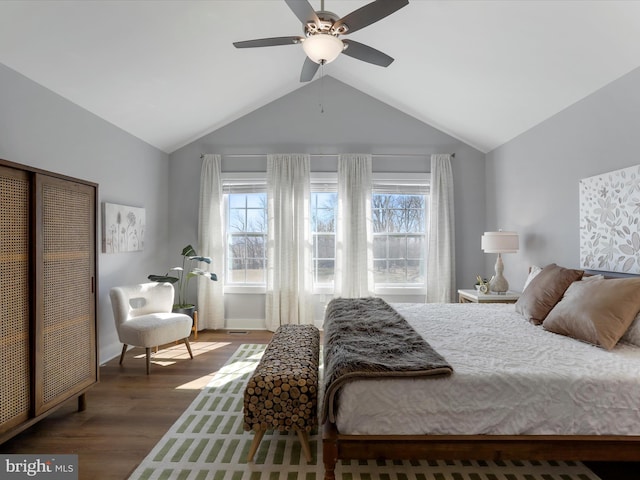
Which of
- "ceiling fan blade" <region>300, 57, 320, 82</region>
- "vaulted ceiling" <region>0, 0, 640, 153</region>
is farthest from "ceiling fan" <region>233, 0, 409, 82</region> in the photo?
"vaulted ceiling" <region>0, 0, 640, 153</region>

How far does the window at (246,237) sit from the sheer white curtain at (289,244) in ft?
0.80

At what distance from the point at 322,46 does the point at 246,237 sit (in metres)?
3.45

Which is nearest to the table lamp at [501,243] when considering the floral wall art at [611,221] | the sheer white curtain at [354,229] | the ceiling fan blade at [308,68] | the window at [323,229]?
the floral wall art at [611,221]

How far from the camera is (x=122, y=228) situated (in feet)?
13.3

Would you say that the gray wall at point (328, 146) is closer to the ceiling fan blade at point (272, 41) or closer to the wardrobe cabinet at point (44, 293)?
the wardrobe cabinet at point (44, 293)

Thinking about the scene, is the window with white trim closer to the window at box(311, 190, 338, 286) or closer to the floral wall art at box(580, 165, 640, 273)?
the window at box(311, 190, 338, 286)

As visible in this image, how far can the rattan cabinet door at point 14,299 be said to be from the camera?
202cm

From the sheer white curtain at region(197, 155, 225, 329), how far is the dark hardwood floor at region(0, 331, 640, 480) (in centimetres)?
110

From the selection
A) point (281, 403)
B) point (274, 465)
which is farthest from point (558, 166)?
point (274, 465)

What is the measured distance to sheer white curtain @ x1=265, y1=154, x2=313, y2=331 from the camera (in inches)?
196

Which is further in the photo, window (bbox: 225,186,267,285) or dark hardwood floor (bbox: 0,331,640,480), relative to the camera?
window (bbox: 225,186,267,285)

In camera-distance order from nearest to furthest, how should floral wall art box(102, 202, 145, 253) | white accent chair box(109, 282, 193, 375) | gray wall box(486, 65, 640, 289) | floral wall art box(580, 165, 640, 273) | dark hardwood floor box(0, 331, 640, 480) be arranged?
1. dark hardwood floor box(0, 331, 640, 480)
2. floral wall art box(580, 165, 640, 273)
3. gray wall box(486, 65, 640, 289)
4. white accent chair box(109, 282, 193, 375)
5. floral wall art box(102, 202, 145, 253)

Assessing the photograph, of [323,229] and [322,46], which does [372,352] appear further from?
[323,229]

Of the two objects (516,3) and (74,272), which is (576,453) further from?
(74,272)
